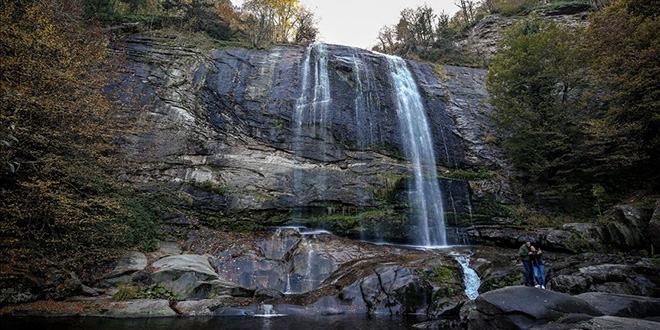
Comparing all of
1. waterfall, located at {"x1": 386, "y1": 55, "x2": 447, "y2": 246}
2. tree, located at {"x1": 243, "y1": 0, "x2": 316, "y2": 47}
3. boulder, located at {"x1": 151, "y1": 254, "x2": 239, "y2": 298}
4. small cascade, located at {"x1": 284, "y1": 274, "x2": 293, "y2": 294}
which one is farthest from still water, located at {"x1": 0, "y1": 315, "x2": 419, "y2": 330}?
tree, located at {"x1": 243, "y1": 0, "x2": 316, "y2": 47}

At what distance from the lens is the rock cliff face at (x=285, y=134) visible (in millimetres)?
14148

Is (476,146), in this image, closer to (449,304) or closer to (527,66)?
(527,66)

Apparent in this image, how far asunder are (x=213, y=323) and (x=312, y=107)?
11678mm

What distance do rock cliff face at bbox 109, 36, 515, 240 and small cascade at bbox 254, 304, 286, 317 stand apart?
5.39m

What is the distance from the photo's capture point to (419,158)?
16.8 metres

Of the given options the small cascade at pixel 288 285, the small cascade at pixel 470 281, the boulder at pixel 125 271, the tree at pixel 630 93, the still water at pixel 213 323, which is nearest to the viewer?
the still water at pixel 213 323

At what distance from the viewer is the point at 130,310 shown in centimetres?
802

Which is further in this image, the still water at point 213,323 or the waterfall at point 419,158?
the waterfall at point 419,158

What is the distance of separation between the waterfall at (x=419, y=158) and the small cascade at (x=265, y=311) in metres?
7.75

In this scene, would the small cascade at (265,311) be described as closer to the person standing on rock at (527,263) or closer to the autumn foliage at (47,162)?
the autumn foliage at (47,162)

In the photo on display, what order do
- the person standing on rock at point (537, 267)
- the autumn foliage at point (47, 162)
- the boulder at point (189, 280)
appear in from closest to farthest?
the autumn foliage at point (47, 162)
the person standing on rock at point (537, 267)
the boulder at point (189, 280)

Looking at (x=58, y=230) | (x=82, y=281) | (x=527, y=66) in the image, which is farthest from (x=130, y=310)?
(x=527, y=66)

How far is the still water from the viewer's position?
668cm

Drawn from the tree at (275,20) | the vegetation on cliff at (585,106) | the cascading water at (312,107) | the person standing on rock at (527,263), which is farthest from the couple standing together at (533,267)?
the tree at (275,20)
